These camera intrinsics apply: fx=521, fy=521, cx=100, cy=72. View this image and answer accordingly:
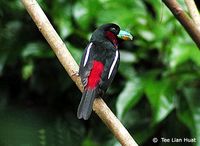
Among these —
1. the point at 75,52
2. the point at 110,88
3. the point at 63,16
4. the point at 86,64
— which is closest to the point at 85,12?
the point at 63,16

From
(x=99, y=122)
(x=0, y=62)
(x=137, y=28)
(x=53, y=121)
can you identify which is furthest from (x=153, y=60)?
(x=0, y=62)

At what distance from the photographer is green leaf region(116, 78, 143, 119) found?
9.55 ft

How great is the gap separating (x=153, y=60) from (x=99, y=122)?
0.53m

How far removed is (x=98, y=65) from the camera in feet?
7.50

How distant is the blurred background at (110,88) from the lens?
2975 millimetres

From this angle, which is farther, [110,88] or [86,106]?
[110,88]

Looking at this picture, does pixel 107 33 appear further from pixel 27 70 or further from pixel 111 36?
pixel 27 70

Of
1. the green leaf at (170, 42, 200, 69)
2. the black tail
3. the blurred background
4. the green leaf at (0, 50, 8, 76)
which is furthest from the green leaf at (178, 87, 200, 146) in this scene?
the green leaf at (0, 50, 8, 76)

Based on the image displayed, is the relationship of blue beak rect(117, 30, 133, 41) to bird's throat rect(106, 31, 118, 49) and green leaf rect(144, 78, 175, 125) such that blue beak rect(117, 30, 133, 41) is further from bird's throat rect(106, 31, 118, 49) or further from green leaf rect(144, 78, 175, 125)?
green leaf rect(144, 78, 175, 125)

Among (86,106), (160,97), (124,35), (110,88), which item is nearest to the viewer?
(86,106)

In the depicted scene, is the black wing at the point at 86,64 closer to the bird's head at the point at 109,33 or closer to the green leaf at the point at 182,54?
the bird's head at the point at 109,33

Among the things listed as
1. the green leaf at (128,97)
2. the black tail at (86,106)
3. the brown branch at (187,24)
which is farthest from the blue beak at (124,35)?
the brown branch at (187,24)

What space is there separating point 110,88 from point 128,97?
419 millimetres

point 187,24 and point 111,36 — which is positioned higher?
point 187,24
